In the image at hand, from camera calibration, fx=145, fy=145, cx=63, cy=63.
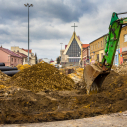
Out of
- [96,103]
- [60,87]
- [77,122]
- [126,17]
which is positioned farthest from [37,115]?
[126,17]

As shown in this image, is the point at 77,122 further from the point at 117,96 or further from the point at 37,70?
the point at 37,70

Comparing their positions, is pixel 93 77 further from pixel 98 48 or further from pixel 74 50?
pixel 74 50

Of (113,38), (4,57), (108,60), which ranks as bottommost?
(108,60)

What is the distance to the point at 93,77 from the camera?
6.09 meters

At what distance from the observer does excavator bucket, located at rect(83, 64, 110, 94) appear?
6052 mm

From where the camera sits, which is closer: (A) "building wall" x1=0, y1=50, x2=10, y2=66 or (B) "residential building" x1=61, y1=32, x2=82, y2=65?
(A) "building wall" x1=0, y1=50, x2=10, y2=66

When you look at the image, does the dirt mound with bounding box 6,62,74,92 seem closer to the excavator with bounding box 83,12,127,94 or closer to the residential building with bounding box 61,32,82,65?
the excavator with bounding box 83,12,127,94

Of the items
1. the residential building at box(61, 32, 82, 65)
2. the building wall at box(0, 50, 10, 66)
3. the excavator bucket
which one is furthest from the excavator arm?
the residential building at box(61, 32, 82, 65)

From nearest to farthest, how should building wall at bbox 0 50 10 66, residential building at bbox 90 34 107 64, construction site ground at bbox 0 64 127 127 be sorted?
1. construction site ground at bbox 0 64 127 127
2. residential building at bbox 90 34 107 64
3. building wall at bbox 0 50 10 66

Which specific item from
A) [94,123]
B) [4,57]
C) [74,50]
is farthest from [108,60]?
[74,50]

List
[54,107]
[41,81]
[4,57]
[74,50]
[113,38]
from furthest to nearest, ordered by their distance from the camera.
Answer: [74,50]
[4,57]
[41,81]
[113,38]
[54,107]

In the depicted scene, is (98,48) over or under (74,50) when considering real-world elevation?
under

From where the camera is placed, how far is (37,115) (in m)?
4.25

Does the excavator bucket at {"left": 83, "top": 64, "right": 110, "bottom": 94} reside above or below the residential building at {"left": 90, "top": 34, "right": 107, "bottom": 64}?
below
